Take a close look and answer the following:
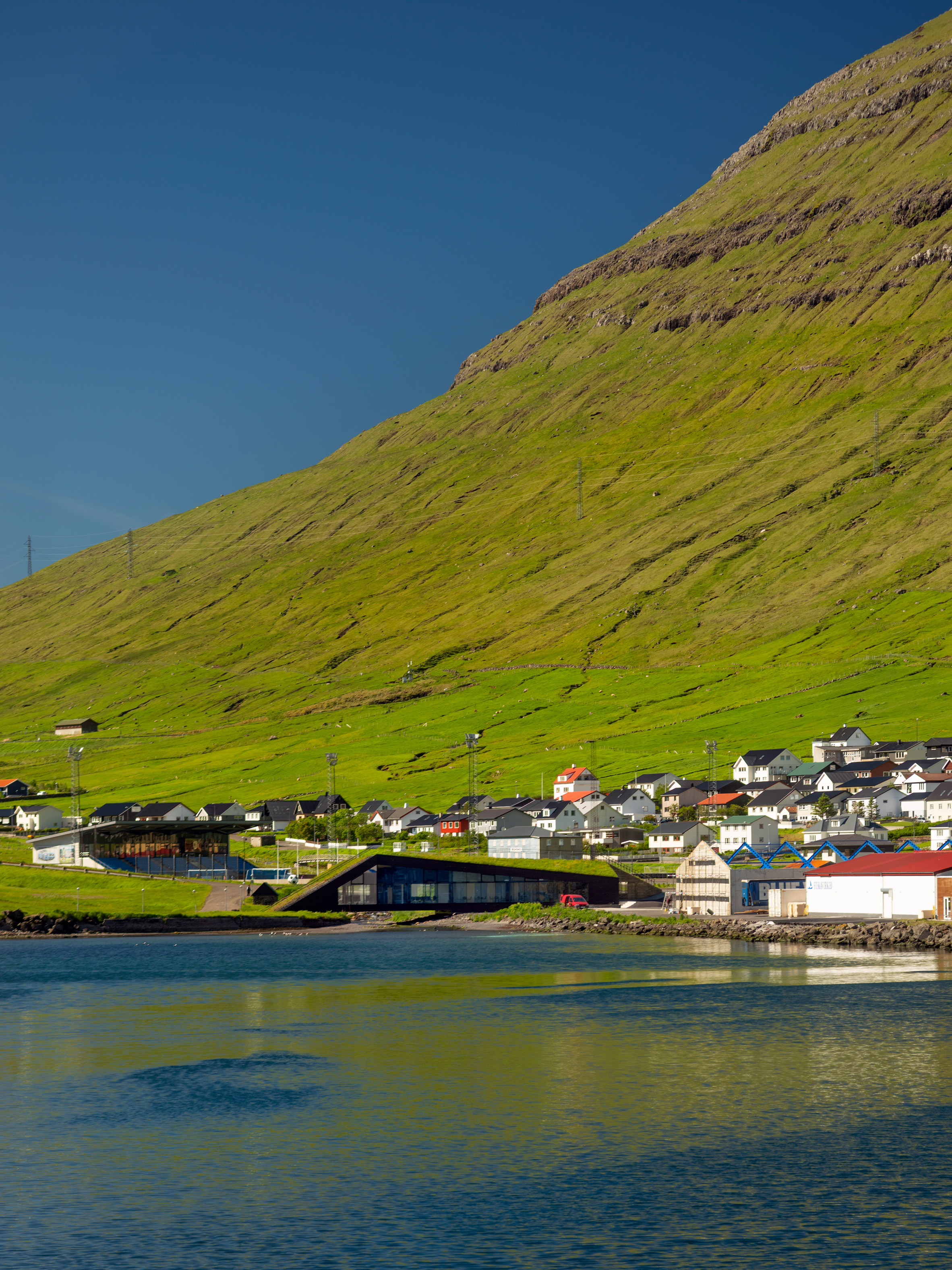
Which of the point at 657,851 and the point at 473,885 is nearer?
the point at 473,885

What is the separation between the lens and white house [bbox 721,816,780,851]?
187m

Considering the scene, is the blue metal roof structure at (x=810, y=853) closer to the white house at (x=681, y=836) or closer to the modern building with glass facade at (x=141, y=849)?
the white house at (x=681, y=836)

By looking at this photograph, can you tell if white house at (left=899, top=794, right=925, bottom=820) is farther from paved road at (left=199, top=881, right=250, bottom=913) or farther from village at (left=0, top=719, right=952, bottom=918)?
paved road at (left=199, top=881, right=250, bottom=913)

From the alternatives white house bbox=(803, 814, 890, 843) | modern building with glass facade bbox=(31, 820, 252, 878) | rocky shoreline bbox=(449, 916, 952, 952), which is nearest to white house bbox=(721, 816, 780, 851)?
white house bbox=(803, 814, 890, 843)

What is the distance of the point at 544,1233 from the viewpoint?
32.5m

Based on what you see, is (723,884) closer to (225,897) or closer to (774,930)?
(774,930)

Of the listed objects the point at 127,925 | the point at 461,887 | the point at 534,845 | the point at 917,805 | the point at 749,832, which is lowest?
the point at 127,925

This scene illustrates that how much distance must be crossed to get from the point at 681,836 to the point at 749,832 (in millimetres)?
12082

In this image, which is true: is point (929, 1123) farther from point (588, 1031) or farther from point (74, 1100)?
point (74, 1100)

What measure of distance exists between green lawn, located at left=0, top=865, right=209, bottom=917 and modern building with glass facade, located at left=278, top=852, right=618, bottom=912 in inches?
807

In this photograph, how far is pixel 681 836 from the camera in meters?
195

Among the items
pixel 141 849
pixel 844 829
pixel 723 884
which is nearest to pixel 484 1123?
pixel 723 884

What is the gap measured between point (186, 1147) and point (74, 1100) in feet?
31.9

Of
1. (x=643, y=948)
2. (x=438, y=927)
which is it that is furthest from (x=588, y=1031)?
(x=438, y=927)
